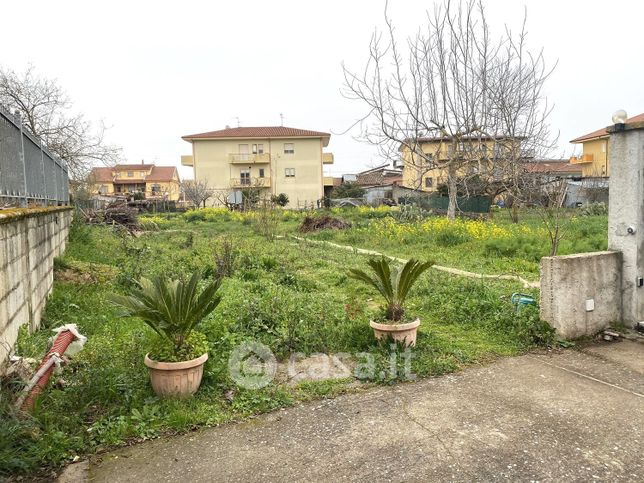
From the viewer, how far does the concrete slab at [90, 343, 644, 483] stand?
2.75 metres

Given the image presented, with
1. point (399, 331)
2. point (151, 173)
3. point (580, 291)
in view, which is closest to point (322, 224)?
point (580, 291)

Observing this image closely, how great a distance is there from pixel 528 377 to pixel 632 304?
1.98 m

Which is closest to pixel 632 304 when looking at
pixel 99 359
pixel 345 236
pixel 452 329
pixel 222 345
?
pixel 452 329

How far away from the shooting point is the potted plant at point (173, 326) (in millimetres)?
3605

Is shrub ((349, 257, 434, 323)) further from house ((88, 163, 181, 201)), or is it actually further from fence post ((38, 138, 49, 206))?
house ((88, 163, 181, 201))

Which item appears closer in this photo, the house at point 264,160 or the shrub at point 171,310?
the shrub at point 171,310

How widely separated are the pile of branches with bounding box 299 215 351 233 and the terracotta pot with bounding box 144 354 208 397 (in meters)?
16.2

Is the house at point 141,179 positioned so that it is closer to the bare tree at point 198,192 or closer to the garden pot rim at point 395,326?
the bare tree at point 198,192

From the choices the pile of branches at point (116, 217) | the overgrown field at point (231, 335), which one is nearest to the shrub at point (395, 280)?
the overgrown field at point (231, 335)

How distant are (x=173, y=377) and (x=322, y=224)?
55.6ft

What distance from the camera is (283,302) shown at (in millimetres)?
6152
